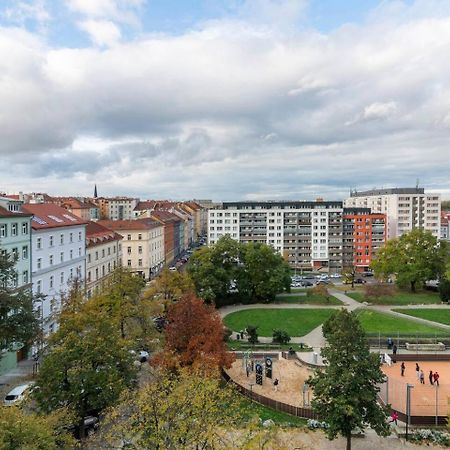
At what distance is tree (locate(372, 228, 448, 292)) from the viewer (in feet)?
211

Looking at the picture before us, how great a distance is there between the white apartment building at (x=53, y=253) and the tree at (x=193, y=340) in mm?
12539

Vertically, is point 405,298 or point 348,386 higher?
point 348,386

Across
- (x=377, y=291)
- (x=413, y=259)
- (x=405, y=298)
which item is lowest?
(x=405, y=298)

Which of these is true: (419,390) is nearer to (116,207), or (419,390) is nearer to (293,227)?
(293,227)

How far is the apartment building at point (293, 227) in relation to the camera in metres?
96.1

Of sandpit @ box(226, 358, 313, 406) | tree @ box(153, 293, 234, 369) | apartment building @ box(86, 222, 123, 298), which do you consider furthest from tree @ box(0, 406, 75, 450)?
apartment building @ box(86, 222, 123, 298)

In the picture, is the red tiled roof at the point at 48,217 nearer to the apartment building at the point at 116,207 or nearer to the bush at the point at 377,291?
the bush at the point at 377,291

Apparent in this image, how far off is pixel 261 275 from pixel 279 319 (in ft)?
29.7

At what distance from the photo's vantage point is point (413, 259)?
215 ft

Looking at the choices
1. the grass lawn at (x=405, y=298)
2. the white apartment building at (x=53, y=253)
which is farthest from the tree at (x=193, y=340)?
the grass lawn at (x=405, y=298)

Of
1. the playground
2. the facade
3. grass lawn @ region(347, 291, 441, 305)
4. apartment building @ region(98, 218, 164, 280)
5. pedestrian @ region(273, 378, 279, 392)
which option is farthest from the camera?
apartment building @ region(98, 218, 164, 280)

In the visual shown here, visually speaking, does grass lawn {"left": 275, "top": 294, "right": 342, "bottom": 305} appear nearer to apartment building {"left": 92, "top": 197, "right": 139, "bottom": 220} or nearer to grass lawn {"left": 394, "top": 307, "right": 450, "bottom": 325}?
grass lawn {"left": 394, "top": 307, "right": 450, "bottom": 325}

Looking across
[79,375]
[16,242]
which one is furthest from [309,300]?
[79,375]

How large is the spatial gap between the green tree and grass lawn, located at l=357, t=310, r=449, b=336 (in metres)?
11.7
